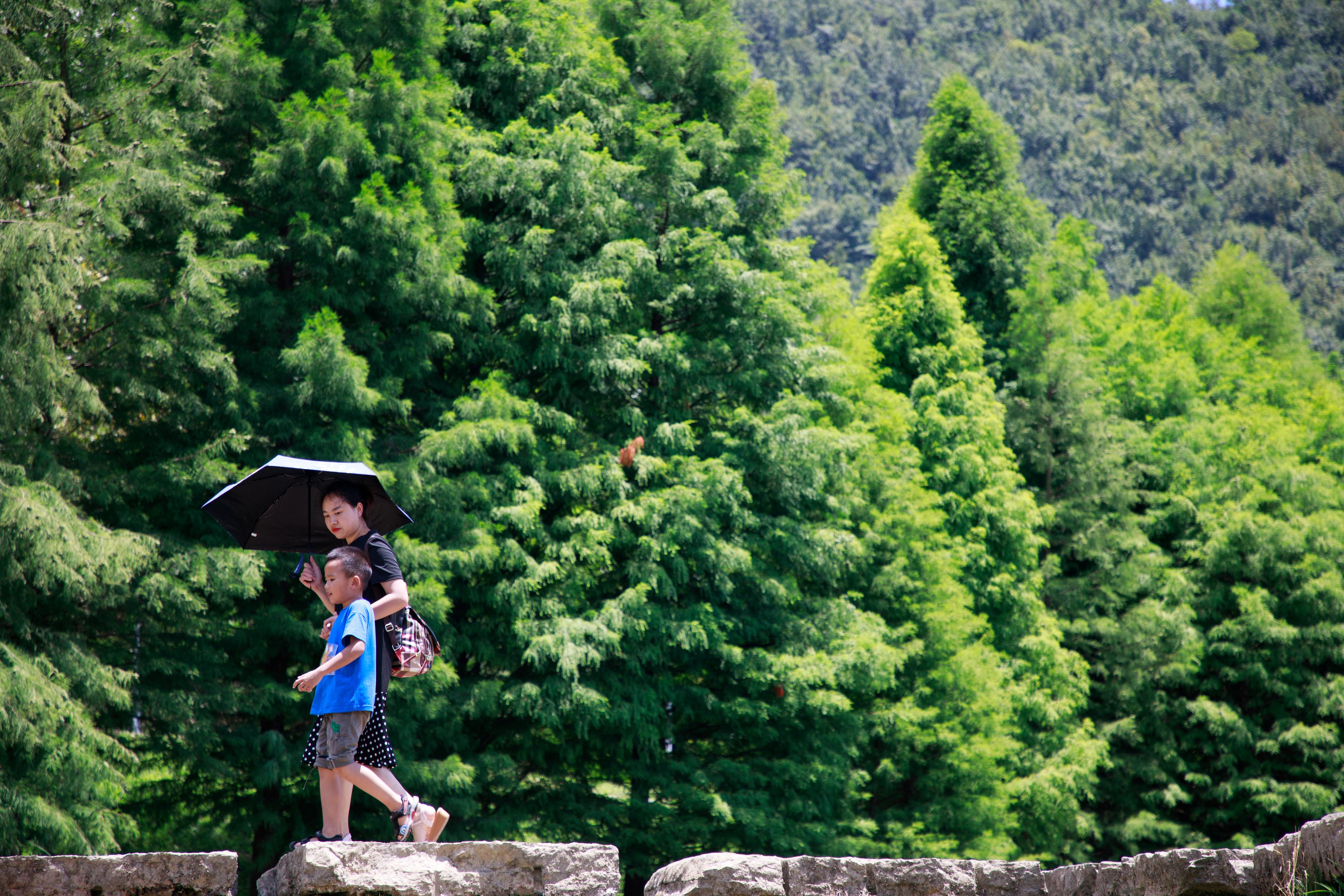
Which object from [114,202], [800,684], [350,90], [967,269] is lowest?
[800,684]

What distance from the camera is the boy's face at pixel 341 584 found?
5879 mm

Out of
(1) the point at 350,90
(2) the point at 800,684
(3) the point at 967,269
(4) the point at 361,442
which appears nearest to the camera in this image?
(4) the point at 361,442

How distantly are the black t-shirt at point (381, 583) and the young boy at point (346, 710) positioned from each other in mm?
194

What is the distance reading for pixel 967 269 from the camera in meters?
24.0

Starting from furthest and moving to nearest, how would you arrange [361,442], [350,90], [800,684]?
[800,684]
[350,90]
[361,442]

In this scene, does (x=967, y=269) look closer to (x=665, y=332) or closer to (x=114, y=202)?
(x=665, y=332)

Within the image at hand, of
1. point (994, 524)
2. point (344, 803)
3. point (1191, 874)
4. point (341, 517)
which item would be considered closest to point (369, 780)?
point (344, 803)

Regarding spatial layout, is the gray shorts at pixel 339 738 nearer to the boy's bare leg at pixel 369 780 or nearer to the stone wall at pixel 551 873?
the boy's bare leg at pixel 369 780

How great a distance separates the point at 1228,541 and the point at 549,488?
13.2 meters

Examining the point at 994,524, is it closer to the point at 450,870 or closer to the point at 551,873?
the point at 551,873

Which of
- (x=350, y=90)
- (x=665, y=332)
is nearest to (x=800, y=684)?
(x=665, y=332)

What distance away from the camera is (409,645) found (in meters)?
6.17

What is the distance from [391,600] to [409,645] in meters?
0.32

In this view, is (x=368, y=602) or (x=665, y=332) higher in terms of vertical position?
(x=665, y=332)
